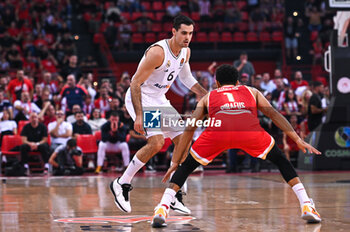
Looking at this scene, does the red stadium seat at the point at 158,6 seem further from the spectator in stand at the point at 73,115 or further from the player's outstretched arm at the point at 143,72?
the player's outstretched arm at the point at 143,72

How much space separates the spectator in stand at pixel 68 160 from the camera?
14.9 metres

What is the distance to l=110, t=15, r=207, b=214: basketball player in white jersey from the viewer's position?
7.15 m

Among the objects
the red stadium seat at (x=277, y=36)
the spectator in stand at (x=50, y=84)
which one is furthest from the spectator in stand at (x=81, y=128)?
the red stadium seat at (x=277, y=36)

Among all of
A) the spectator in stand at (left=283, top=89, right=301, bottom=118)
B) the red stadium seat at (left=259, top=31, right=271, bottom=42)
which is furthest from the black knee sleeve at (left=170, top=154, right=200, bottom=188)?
the red stadium seat at (left=259, top=31, right=271, bottom=42)

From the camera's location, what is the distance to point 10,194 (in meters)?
9.89

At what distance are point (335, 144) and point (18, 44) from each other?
12843 mm

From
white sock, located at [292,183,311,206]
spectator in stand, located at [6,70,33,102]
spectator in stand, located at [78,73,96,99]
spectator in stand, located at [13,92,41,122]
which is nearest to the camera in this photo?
white sock, located at [292,183,311,206]

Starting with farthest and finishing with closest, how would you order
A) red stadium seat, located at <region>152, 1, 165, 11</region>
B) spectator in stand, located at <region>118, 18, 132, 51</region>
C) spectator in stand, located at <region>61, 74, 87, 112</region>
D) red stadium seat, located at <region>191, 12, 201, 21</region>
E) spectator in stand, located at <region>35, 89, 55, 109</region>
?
red stadium seat, located at <region>152, 1, 165, 11</region> → red stadium seat, located at <region>191, 12, 201, 21</region> → spectator in stand, located at <region>118, 18, 132, 51</region> → spectator in stand, located at <region>61, 74, 87, 112</region> → spectator in stand, located at <region>35, 89, 55, 109</region>

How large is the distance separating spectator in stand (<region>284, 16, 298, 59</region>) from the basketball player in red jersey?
18599mm

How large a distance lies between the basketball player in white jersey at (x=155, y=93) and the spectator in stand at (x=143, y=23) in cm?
1673

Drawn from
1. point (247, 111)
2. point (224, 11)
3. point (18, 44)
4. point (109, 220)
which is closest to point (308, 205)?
point (247, 111)

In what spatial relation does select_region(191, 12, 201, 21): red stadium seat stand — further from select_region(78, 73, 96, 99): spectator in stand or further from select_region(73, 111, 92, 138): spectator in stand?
select_region(73, 111, 92, 138): spectator in stand

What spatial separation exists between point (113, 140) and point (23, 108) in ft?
8.86

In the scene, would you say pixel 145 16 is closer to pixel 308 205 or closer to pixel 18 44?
pixel 18 44
